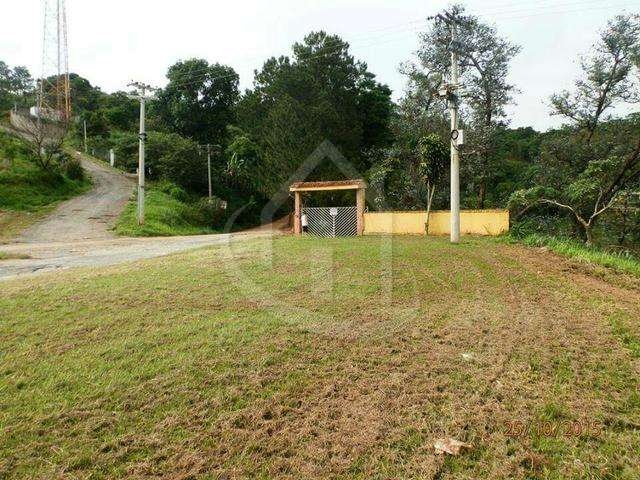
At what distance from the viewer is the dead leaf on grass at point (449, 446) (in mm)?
2281

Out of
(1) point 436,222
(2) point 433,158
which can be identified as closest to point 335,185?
(2) point 433,158

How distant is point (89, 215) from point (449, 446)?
801 inches

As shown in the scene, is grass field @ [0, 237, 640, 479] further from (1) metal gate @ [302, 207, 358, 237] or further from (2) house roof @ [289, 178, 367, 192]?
(1) metal gate @ [302, 207, 358, 237]

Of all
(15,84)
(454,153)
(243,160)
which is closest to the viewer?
(454,153)

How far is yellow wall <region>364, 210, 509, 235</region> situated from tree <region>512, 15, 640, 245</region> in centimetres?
116

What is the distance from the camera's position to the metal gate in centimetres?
1500

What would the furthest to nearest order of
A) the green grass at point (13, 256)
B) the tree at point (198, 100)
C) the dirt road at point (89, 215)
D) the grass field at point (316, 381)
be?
the tree at point (198, 100), the dirt road at point (89, 215), the green grass at point (13, 256), the grass field at point (316, 381)

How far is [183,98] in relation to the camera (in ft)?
109

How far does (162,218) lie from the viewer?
800 inches

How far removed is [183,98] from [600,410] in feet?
117

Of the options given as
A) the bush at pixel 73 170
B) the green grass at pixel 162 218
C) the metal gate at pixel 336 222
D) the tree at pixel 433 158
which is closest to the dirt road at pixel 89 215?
the green grass at pixel 162 218

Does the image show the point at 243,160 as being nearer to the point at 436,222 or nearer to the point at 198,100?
the point at 198,100

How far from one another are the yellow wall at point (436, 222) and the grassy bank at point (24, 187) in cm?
1349

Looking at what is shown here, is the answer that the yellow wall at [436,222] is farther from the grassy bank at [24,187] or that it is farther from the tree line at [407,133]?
the grassy bank at [24,187]
